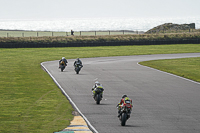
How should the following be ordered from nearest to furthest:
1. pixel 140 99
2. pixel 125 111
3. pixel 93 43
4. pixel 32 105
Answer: pixel 125 111
pixel 32 105
pixel 140 99
pixel 93 43

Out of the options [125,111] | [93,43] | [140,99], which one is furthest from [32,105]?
[93,43]

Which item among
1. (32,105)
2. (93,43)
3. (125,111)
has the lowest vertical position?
(32,105)

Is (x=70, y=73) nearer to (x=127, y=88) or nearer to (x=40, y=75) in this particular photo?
(x=40, y=75)

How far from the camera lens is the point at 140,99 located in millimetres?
20938

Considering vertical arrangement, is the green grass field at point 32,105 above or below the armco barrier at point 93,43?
below

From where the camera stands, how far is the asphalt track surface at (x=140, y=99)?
15125 mm

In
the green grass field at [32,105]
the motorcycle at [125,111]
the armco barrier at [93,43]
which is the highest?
the armco barrier at [93,43]

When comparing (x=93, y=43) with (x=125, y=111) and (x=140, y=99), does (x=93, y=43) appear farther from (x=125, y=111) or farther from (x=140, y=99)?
(x=125, y=111)

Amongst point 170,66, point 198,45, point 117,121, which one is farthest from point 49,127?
point 198,45

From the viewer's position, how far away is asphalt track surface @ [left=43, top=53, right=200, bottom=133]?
49.6 feet

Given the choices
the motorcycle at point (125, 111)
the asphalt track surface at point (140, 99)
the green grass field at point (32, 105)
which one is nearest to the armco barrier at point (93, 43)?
the asphalt track surface at point (140, 99)

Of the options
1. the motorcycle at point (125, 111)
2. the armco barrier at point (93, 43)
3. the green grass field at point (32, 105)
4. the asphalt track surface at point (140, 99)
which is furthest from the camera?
the armco barrier at point (93, 43)

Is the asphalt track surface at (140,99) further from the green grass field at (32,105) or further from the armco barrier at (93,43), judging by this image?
the armco barrier at (93,43)

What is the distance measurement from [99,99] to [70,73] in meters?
14.5
